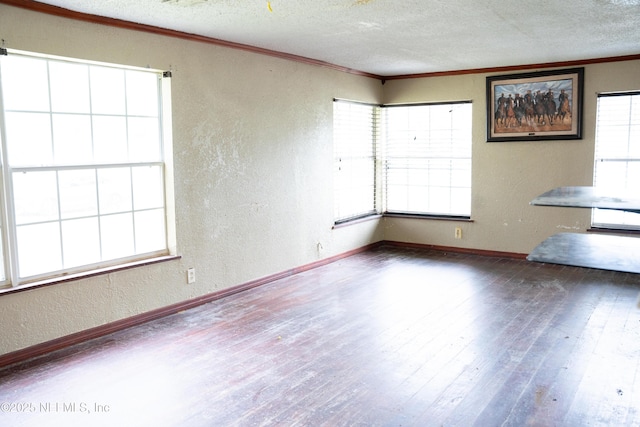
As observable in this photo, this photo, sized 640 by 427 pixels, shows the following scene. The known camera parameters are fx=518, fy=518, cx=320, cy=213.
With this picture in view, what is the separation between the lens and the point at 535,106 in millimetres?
6098

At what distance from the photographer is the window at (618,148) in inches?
222

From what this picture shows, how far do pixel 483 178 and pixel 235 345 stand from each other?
4.17 meters

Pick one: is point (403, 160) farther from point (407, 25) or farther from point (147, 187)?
point (147, 187)

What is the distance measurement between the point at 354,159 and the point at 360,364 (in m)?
3.81

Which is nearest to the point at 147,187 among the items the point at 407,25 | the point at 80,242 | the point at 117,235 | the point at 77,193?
the point at 117,235

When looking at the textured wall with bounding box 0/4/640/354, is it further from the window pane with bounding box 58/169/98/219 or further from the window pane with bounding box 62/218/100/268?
the window pane with bounding box 58/169/98/219

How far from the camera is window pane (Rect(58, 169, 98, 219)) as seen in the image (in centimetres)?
363

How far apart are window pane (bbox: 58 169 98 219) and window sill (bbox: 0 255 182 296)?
1.38 ft

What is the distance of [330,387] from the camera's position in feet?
9.73

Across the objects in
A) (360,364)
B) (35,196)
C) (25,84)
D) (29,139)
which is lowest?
(360,364)

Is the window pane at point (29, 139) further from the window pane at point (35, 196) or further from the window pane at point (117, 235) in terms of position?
the window pane at point (117, 235)

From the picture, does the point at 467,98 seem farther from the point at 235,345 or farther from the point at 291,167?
the point at 235,345

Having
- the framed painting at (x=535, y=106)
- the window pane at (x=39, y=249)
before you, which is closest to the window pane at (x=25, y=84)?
the window pane at (x=39, y=249)

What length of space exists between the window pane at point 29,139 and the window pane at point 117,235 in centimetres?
62
